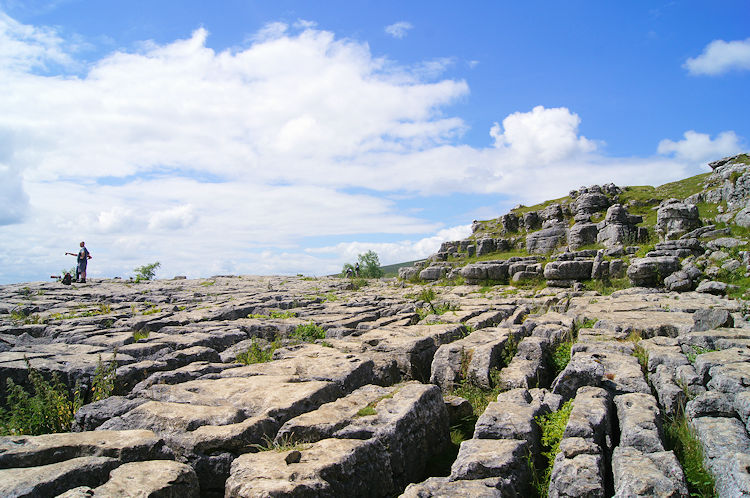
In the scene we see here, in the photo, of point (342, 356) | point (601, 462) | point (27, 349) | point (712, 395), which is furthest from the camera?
point (27, 349)

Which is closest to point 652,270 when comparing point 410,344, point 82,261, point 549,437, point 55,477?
point 410,344

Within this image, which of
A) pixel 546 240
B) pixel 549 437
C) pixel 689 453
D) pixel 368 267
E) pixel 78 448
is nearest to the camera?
pixel 78 448

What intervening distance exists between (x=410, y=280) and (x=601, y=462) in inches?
1327

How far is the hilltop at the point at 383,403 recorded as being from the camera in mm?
4828

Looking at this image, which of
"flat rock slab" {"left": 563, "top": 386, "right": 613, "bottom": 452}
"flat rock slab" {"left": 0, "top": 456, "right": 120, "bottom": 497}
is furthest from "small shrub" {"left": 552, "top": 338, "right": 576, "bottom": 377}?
"flat rock slab" {"left": 0, "top": 456, "right": 120, "bottom": 497}

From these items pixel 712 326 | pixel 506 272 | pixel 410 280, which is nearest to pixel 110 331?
pixel 712 326

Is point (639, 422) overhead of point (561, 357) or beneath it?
overhead

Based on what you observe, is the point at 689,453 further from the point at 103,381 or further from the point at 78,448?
the point at 103,381

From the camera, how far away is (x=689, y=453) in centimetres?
546

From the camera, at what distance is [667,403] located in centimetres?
674

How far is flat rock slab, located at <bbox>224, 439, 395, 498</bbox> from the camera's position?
14.6 ft

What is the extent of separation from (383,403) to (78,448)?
416cm

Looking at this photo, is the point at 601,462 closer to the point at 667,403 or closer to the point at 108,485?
the point at 667,403

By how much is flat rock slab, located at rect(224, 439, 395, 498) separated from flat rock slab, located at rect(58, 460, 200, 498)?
1.71ft
